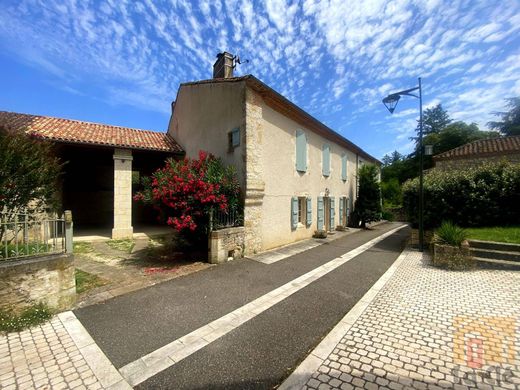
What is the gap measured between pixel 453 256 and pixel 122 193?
1190 centimetres

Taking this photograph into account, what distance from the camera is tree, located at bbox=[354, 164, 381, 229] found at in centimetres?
1580

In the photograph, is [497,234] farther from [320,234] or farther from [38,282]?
[38,282]

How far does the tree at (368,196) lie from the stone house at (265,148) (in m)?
3.24

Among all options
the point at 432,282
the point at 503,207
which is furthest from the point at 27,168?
the point at 503,207

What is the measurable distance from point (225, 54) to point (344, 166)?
9316mm

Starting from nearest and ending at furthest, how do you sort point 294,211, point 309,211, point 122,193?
point 294,211, point 122,193, point 309,211

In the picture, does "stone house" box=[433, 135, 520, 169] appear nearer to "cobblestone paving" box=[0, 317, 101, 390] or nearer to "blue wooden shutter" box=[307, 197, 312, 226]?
"blue wooden shutter" box=[307, 197, 312, 226]

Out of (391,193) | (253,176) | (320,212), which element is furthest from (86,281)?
(391,193)

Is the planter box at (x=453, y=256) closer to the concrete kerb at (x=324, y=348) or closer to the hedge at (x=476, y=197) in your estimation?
the hedge at (x=476, y=197)

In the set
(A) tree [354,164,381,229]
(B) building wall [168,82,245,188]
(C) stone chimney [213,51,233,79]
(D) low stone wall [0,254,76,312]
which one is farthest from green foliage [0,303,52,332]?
(A) tree [354,164,381,229]

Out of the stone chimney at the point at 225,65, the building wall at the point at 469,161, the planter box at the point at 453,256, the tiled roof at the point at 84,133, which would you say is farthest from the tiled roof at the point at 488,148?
the tiled roof at the point at 84,133

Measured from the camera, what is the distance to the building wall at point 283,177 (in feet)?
28.0

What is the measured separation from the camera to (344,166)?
15.1 metres

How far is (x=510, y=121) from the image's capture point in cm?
2814
